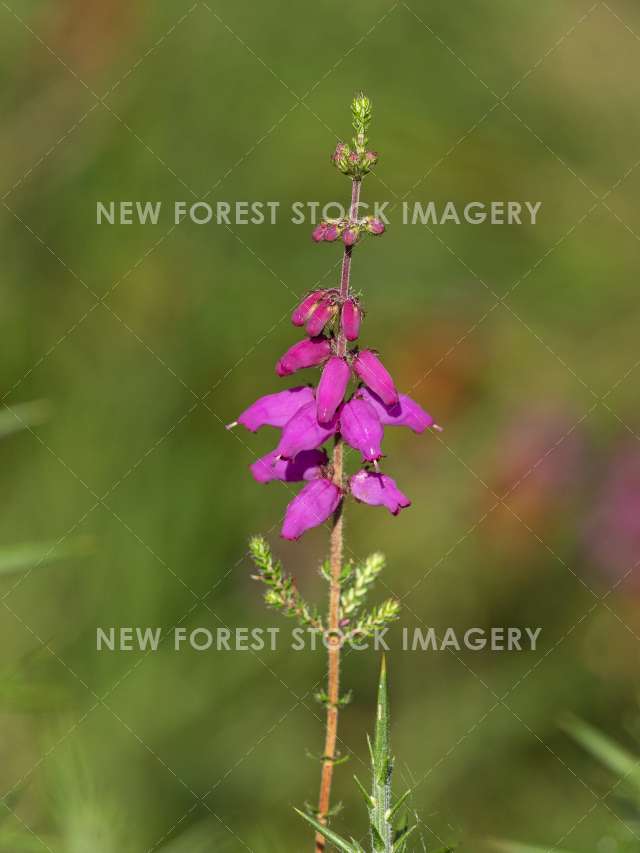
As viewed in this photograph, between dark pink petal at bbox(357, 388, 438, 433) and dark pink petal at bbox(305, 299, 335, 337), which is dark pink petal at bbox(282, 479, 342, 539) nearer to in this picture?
dark pink petal at bbox(357, 388, 438, 433)

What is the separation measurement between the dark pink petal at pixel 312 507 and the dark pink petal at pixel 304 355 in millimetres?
225

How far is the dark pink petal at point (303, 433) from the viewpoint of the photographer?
1934mm

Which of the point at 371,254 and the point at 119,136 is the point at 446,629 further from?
the point at 119,136

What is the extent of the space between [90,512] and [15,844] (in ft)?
8.28

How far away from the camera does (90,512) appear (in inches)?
189

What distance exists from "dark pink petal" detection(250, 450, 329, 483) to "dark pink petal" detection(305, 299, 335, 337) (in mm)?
259

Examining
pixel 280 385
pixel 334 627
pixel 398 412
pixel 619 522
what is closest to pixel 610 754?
pixel 334 627

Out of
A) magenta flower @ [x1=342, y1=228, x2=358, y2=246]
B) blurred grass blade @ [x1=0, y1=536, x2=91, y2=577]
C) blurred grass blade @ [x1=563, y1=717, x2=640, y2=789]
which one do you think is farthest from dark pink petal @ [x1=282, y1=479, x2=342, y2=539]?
blurred grass blade @ [x1=563, y1=717, x2=640, y2=789]

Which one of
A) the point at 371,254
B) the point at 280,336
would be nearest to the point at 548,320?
the point at 371,254

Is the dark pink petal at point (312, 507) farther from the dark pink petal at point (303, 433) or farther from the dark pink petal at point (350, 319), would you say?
the dark pink petal at point (350, 319)

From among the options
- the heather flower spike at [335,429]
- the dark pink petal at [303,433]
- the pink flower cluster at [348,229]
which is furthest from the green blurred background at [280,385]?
the pink flower cluster at [348,229]

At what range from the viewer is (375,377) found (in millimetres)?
1929

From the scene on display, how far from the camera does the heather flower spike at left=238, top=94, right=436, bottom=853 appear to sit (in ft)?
6.10

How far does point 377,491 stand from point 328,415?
190 mm
